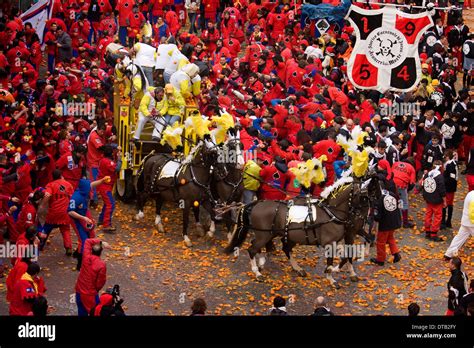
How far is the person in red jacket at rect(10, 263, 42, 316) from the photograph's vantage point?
15211 millimetres

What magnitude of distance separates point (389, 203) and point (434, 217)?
6.62 ft

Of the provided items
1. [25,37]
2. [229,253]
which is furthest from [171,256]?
[25,37]

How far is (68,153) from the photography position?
20234 mm

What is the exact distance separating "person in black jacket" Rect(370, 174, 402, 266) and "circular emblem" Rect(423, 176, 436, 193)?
1.38m

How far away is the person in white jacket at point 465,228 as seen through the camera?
63.9 ft

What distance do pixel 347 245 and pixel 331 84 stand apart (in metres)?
7.54

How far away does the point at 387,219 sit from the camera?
19688 mm

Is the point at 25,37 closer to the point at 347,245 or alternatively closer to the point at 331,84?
the point at 331,84

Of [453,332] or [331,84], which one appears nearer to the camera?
[453,332]

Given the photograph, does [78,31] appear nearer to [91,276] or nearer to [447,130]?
[447,130]

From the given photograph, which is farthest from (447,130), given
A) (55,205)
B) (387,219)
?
(55,205)
